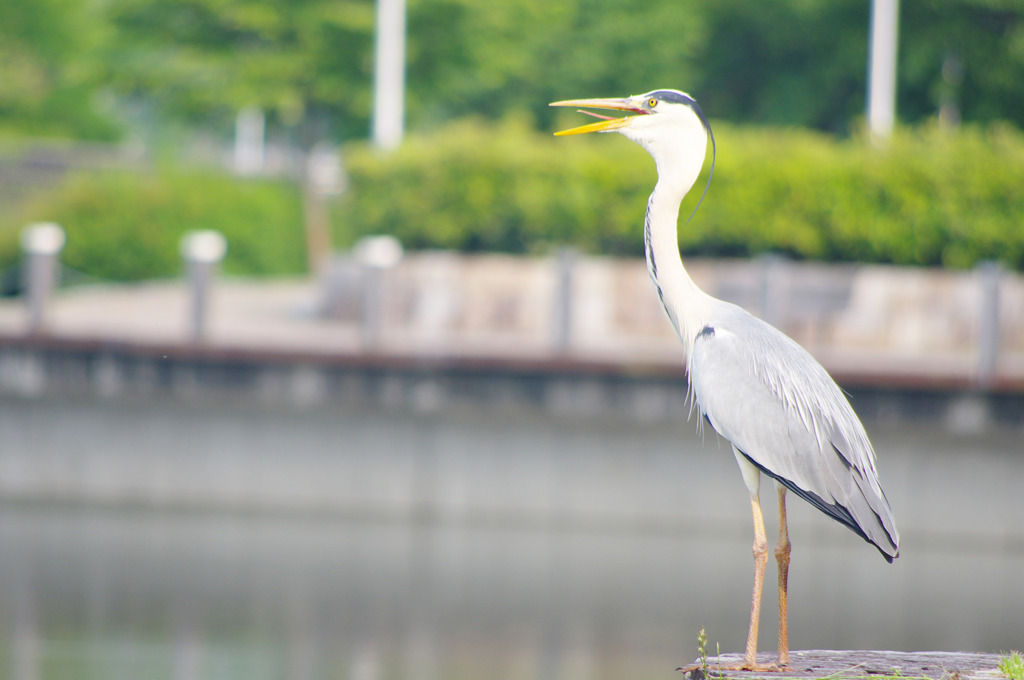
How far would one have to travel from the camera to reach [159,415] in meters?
9.99

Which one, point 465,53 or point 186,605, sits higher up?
point 465,53

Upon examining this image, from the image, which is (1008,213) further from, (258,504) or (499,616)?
(258,504)

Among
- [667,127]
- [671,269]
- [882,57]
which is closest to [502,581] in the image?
[671,269]

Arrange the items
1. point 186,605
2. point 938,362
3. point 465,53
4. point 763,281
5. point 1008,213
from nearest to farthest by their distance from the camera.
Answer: point 186,605 < point 763,281 < point 938,362 < point 1008,213 < point 465,53

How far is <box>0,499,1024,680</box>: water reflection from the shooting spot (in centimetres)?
686

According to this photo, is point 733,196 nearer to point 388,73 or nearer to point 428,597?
point 428,597

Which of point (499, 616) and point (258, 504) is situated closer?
point (499, 616)

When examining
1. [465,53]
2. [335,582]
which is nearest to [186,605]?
[335,582]

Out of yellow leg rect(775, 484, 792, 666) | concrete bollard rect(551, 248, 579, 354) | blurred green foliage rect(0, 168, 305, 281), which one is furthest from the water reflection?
blurred green foliage rect(0, 168, 305, 281)

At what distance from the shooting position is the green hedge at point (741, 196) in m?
11.2

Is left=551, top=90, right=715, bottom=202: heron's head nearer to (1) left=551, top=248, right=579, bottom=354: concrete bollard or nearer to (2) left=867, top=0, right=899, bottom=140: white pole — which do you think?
(1) left=551, top=248, right=579, bottom=354: concrete bollard

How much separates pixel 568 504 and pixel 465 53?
536 inches

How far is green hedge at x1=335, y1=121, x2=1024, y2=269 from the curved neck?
23.5ft

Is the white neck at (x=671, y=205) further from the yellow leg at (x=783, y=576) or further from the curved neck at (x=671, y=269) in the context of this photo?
the yellow leg at (x=783, y=576)
